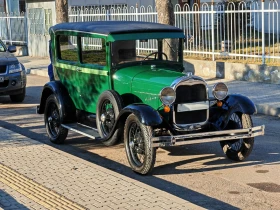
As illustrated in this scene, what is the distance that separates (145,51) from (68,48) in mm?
1471

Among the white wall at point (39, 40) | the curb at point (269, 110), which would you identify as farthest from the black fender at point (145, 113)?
the white wall at point (39, 40)

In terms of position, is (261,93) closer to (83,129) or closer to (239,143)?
(239,143)

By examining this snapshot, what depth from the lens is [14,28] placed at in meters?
28.4

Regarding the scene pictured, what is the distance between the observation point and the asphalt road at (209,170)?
6797mm

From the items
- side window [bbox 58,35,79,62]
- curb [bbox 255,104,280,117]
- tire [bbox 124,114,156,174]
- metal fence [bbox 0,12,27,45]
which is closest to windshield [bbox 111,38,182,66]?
side window [bbox 58,35,79,62]

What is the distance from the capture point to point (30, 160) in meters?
8.18

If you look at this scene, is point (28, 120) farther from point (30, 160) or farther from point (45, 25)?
point (45, 25)

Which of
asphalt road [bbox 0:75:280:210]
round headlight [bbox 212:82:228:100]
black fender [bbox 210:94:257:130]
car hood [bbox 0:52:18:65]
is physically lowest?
asphalt road [bbox 0:75:280:210]

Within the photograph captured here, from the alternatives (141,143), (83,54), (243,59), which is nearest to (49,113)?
(83,54)

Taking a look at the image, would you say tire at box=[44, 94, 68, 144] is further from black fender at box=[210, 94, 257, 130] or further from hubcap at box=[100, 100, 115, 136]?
black fender at box=[210, 94, 257, 130]

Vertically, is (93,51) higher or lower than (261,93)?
higher

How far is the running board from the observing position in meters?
8.67

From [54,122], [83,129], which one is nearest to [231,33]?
[54,122]

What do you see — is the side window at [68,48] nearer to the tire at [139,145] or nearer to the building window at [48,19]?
the tire at [139,145]
